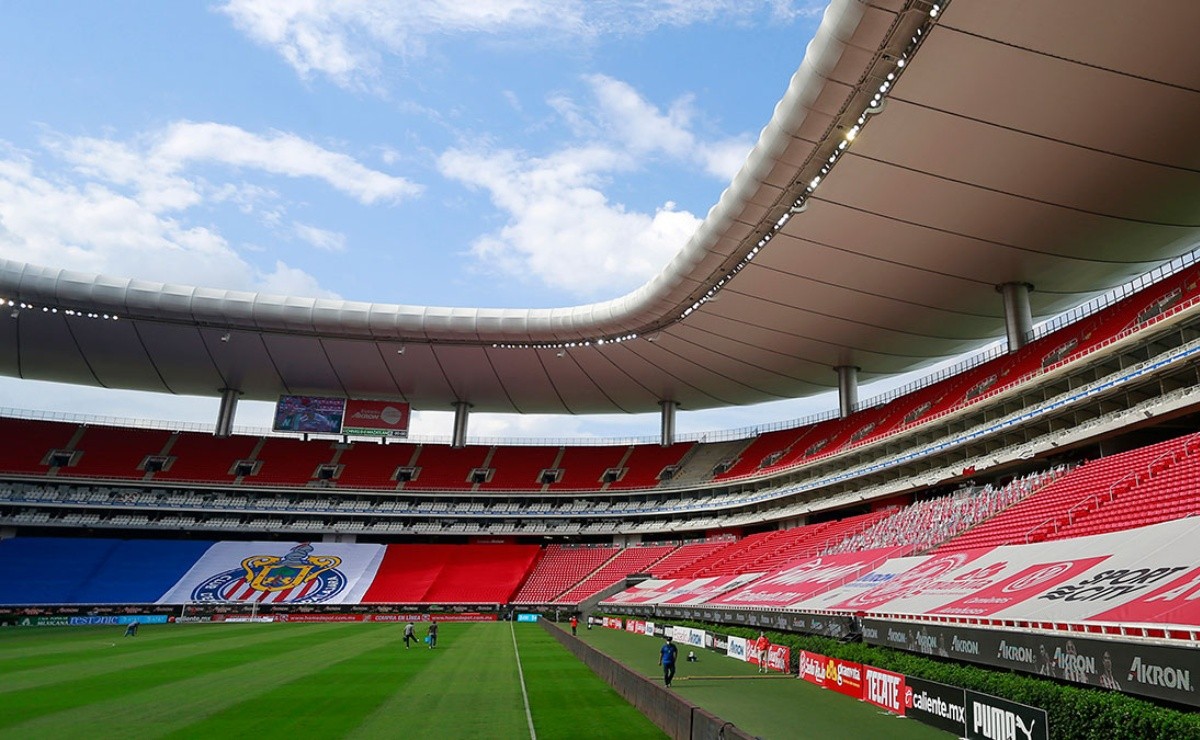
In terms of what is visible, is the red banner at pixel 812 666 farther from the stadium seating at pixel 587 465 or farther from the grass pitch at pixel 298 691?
the stadium seating at pixel 587 465

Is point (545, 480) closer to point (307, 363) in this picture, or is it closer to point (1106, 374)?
point (307, 363)

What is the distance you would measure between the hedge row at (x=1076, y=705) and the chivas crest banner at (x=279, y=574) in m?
39.4

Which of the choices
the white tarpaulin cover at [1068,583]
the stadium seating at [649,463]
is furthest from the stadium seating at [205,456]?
the white tarpaulin cover at [1068,583]

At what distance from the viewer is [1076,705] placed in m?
9.30

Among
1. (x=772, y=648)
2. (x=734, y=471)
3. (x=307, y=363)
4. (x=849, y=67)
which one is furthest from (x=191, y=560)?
(x=849, y=67)

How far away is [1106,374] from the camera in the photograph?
24.8 m

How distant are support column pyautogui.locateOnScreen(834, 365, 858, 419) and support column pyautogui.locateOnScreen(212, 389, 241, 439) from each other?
44.7 m

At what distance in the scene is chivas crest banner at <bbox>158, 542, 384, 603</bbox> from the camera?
145 ft

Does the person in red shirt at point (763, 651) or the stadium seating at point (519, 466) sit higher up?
the stadium seating at point (519, 466)

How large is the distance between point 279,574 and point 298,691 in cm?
3520

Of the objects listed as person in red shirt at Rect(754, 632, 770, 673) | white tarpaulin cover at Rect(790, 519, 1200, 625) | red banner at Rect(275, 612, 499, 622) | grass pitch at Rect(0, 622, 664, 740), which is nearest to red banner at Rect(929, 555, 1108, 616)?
white tarpaulin cover at Rect(790, 519, 1200, 625)

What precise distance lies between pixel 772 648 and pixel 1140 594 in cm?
1098

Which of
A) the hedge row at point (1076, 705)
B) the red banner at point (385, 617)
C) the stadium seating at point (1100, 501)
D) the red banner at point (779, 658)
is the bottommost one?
the red banner at point (385, 617)

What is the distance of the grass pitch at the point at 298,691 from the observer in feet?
37.3
